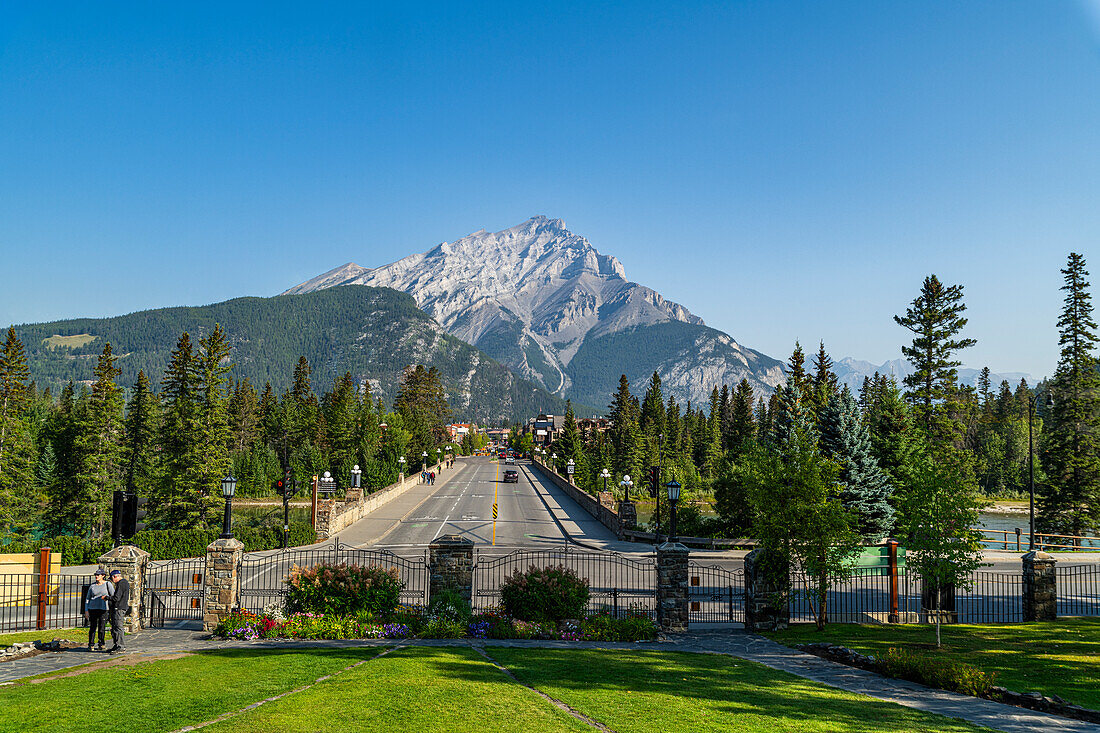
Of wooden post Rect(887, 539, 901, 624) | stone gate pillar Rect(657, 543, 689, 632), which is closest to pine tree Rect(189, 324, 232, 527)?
stone gate pillar Rect(657, 543, 689, 632)

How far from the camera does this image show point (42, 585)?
1627 cm

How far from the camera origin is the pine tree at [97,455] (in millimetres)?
44431

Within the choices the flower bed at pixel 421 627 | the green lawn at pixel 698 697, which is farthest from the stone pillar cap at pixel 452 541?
the green lawn at pixel 698 697

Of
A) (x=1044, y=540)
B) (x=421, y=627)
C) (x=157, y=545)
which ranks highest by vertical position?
(x=421, y=627)

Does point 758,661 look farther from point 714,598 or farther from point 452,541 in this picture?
point 452,541

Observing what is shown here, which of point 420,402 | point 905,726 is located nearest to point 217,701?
point 905,726

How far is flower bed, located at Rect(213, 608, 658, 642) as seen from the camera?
14805mm

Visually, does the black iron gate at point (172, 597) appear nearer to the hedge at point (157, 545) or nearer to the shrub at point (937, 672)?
the hedge at point (157, 545)

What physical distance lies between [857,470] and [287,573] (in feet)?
92.1

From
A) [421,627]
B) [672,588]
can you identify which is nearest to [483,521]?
[672,588]

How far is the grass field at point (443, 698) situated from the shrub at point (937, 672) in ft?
6.56

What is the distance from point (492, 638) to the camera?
15125 millimetres

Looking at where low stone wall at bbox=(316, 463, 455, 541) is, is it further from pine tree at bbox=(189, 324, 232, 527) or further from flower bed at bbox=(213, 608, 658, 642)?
flower bed at bbox=(213, 608, 658, 642)

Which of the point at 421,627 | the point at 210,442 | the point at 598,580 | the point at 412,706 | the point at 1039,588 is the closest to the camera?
the point at 412,706
